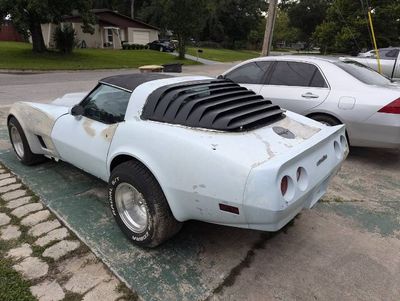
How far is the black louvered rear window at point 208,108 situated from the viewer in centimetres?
→ 264

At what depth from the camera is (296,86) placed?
5297mm

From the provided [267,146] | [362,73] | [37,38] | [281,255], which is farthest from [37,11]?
[281,255]

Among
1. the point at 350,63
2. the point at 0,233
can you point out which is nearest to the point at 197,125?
the point at 0,233

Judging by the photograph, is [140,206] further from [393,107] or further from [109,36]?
[109,36]

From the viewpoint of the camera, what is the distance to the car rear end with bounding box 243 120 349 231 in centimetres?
213

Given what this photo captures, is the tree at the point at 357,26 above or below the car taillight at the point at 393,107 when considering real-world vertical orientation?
above

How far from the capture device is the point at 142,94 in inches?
117

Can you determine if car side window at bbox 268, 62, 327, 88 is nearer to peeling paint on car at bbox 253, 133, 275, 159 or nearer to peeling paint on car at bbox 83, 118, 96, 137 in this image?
peeling paint on car at bbox 253, 133, 275, 159

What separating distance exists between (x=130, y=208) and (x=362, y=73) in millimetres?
4029

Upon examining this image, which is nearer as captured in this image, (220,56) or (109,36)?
(220,56)

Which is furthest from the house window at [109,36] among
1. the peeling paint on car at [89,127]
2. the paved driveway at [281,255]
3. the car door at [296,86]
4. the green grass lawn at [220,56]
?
the peeling paint on car at [89,127]

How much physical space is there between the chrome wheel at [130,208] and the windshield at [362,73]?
144 inches

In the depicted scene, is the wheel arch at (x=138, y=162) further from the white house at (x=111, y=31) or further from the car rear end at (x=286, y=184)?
the white house at (x=111, y=31)

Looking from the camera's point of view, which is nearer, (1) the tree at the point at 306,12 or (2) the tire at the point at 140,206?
(2) the tire at the point at 140,206
